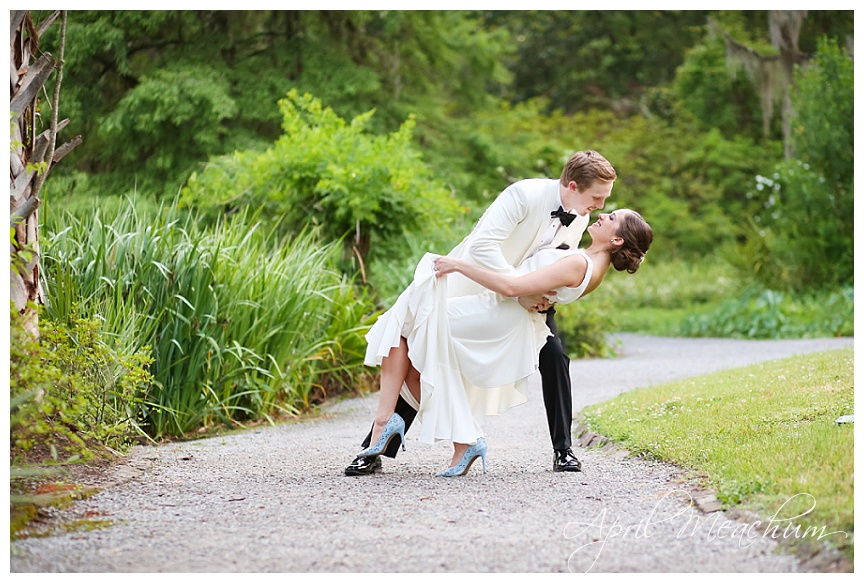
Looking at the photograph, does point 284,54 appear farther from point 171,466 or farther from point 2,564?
point 2,564

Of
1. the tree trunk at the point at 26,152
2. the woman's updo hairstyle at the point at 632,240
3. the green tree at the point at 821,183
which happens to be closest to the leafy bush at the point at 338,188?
the tree trunk at the point at 26,152

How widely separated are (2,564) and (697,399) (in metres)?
4.13

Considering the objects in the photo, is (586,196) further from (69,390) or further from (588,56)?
(588,56)

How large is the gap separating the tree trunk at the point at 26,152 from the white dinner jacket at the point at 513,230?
6.09 feet

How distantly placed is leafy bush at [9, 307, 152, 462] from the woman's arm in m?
1.62

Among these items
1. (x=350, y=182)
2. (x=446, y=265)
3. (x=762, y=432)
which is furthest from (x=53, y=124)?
(x=350, y=182)

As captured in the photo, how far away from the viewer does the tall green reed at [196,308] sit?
5.46m

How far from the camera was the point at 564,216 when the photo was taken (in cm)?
426

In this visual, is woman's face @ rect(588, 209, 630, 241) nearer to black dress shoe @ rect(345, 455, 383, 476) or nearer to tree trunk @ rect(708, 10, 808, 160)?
black dress shoe @ rect(345, 455, 383, 476)

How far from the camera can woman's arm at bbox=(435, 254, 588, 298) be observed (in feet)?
13.4

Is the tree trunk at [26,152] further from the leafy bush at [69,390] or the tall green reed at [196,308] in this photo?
the tall green reed at [196,308]

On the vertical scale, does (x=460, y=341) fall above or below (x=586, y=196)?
below

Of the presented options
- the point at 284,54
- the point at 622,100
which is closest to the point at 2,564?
the point at 284,54

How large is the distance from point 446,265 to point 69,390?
1736 millimetres
